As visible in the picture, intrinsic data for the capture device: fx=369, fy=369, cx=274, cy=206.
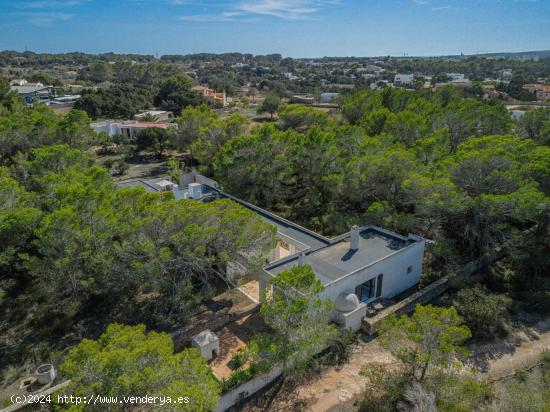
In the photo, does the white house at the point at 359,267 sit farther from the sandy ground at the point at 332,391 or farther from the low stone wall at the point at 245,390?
the low stone wall at the point at 245,390

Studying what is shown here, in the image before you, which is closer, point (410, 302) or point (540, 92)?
point (410, 302)

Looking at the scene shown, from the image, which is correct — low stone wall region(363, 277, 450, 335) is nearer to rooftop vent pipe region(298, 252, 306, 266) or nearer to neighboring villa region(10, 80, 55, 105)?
rooftop vent pipe region(298, 252, 306, 266)

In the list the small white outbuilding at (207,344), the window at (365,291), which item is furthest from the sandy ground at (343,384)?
the small white outbuilding at (207,344)

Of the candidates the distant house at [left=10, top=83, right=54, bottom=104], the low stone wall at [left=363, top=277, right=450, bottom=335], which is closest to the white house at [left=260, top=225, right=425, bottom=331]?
the low stone wall at [left=363, top=277, right=450, bottom=335]

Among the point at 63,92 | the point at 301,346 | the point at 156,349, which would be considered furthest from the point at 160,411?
the point at 63,92

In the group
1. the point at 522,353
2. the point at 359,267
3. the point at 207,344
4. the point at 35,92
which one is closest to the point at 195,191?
the point at 359,267

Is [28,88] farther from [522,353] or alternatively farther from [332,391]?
[522,353]
